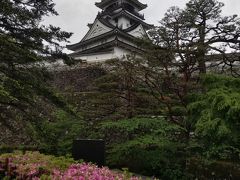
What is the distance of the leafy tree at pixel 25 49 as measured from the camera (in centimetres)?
761

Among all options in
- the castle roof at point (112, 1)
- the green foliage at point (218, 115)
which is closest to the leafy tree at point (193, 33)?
the green foliage at point (218, 115)

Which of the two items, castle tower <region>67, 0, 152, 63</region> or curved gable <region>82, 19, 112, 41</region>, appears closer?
castle tower <region>67, 0, 152, 63</region>

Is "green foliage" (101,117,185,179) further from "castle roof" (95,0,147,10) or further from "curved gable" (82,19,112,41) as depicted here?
"castle roof" (95,0,147,10)

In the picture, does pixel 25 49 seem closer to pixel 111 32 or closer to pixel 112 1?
pixel 111 32

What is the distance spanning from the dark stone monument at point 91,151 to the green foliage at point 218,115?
238 centimetres

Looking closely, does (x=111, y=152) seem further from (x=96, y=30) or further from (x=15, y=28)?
(x=96, y=30)

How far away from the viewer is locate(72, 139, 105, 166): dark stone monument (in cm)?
676

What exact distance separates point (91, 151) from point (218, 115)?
10.3 feet

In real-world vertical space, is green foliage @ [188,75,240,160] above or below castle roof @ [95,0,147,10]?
below

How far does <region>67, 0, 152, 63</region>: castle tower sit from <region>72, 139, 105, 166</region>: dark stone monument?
10.8 m

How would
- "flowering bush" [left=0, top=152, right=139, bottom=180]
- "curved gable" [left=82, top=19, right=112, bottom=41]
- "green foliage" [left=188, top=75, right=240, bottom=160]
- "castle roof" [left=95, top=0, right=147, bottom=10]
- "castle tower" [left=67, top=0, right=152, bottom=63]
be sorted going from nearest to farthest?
"flowering bush" [left=0, top=152, right=139, bottom=180], "green foliage" [left=188, top=75, right=240, bottom=160], "castle tower" [left=67, top=0, right=152, bottom=63], "curved gable" [left=82, top=19, right=112, bottom=41], "castle roof" [left=95, top=0, right=147, bottom=10]

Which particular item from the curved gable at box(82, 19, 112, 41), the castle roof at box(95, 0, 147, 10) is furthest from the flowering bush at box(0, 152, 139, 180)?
the castle roof at box(95, 0, 147, 10)

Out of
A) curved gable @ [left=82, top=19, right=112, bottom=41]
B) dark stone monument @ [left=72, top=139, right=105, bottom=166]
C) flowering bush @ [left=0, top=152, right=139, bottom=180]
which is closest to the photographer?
flowering bush @ [left=0, top=152, right=139, bottom=180]

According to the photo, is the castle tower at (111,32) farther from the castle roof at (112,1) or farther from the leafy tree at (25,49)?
the leafy tree at (25,49)
